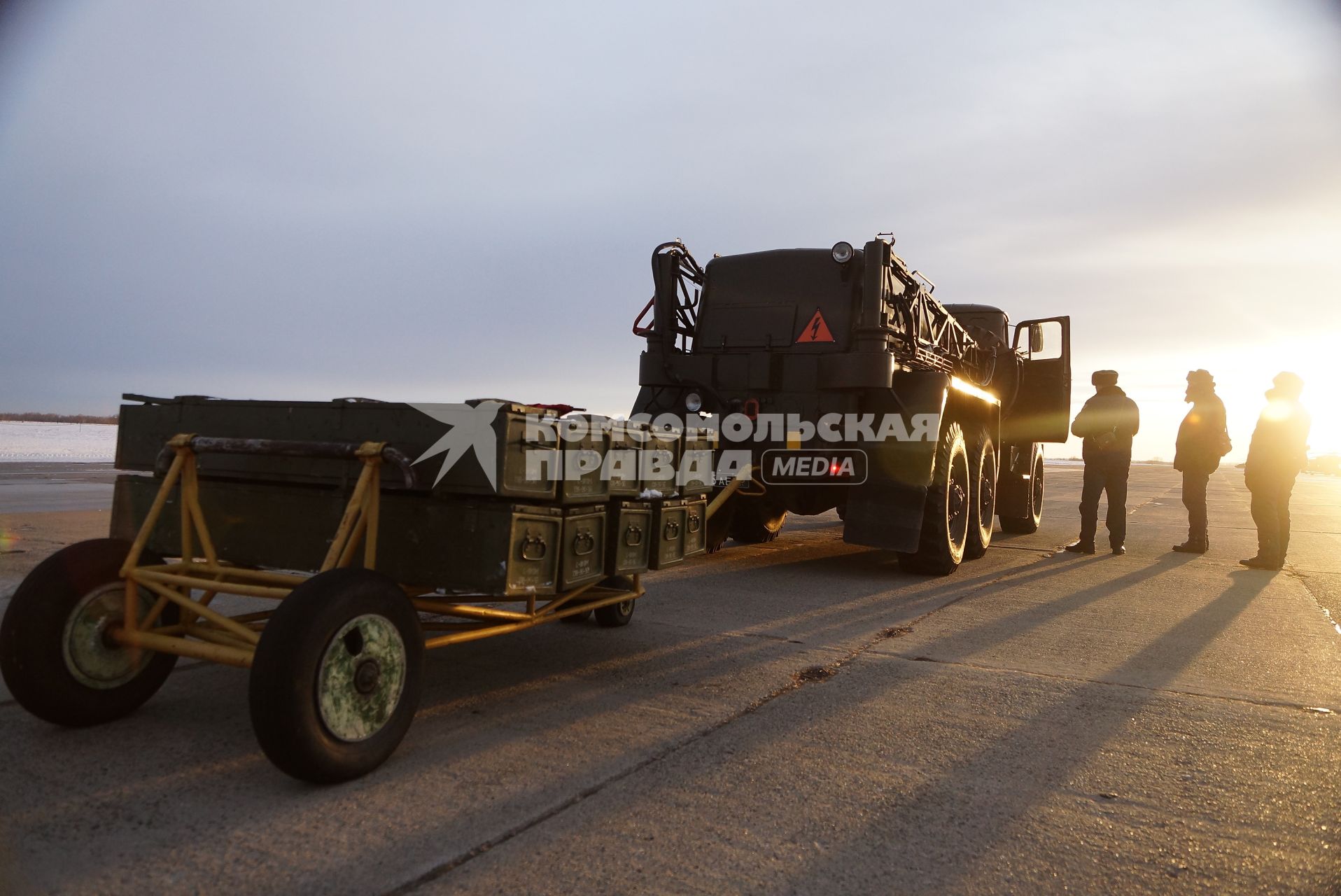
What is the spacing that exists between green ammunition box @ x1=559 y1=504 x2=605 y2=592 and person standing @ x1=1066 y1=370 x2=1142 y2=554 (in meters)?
7.18

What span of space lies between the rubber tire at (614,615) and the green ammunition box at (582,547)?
1.10 metres

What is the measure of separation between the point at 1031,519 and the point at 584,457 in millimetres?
9399

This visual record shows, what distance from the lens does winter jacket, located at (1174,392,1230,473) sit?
31.2 ft

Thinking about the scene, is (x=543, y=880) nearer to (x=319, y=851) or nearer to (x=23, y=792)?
(x=319, y=851)

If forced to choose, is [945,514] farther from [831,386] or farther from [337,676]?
[337,676]

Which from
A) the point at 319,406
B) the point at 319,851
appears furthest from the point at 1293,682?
the point at 319,406

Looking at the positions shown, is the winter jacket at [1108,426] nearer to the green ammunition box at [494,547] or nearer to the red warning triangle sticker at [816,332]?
the red warning triangle sticker at [816,332]

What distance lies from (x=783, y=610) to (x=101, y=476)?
15.6m

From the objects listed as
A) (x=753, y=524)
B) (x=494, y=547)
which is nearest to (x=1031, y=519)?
(x=753, y=524)

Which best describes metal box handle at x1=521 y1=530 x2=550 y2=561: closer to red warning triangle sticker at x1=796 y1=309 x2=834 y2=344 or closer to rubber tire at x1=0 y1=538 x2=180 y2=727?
rubber tire at x1=0 y1=538 x2=180 y2=727

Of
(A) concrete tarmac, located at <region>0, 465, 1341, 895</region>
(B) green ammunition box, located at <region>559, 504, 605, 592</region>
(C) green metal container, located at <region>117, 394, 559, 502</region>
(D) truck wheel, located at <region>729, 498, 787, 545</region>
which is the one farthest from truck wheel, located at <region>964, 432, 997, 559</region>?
(C) green metal container, located at <region>117, 394, 559, 502</region>

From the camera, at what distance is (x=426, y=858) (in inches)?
85.2

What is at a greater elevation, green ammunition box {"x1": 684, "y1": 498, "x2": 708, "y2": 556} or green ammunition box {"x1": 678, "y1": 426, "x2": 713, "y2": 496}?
green ammunition box {"x1": 678, "y1": 426, "x2": 713, "y2": 496}

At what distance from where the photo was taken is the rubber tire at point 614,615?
4.82m
